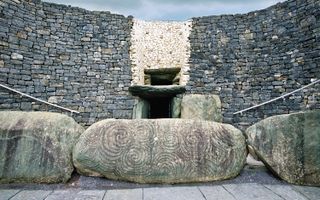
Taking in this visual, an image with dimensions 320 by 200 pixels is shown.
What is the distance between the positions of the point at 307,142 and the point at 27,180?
3.61m

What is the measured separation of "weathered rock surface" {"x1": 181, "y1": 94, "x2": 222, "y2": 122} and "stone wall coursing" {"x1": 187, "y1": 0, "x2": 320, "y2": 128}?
1569 mm

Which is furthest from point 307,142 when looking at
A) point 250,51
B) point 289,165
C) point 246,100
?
point 250,51

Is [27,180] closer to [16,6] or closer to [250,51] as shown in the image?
[16,6]

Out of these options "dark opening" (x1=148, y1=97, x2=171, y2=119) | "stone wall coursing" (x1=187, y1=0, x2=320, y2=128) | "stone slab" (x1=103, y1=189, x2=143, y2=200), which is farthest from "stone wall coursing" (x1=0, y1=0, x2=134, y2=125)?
"stone slab" (x1=103, y1=189, x2=143, y2=200)

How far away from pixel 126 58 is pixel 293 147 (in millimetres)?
6630

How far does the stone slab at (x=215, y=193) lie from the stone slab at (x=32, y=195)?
1.79m

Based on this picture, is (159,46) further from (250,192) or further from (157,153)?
(250,192)

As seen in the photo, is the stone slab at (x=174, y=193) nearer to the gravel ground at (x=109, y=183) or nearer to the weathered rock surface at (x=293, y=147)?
the gravel ground at (x=109, y=183)

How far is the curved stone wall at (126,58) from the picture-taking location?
21.7 ft

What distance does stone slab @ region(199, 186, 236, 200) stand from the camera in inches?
92.5

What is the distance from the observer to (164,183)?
2.77 meters

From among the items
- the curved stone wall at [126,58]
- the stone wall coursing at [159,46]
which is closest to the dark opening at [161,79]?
the stone wall coursing at [159,46]

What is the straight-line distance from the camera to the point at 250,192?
2512 millimetres

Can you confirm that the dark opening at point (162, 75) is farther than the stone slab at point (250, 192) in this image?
Yes
